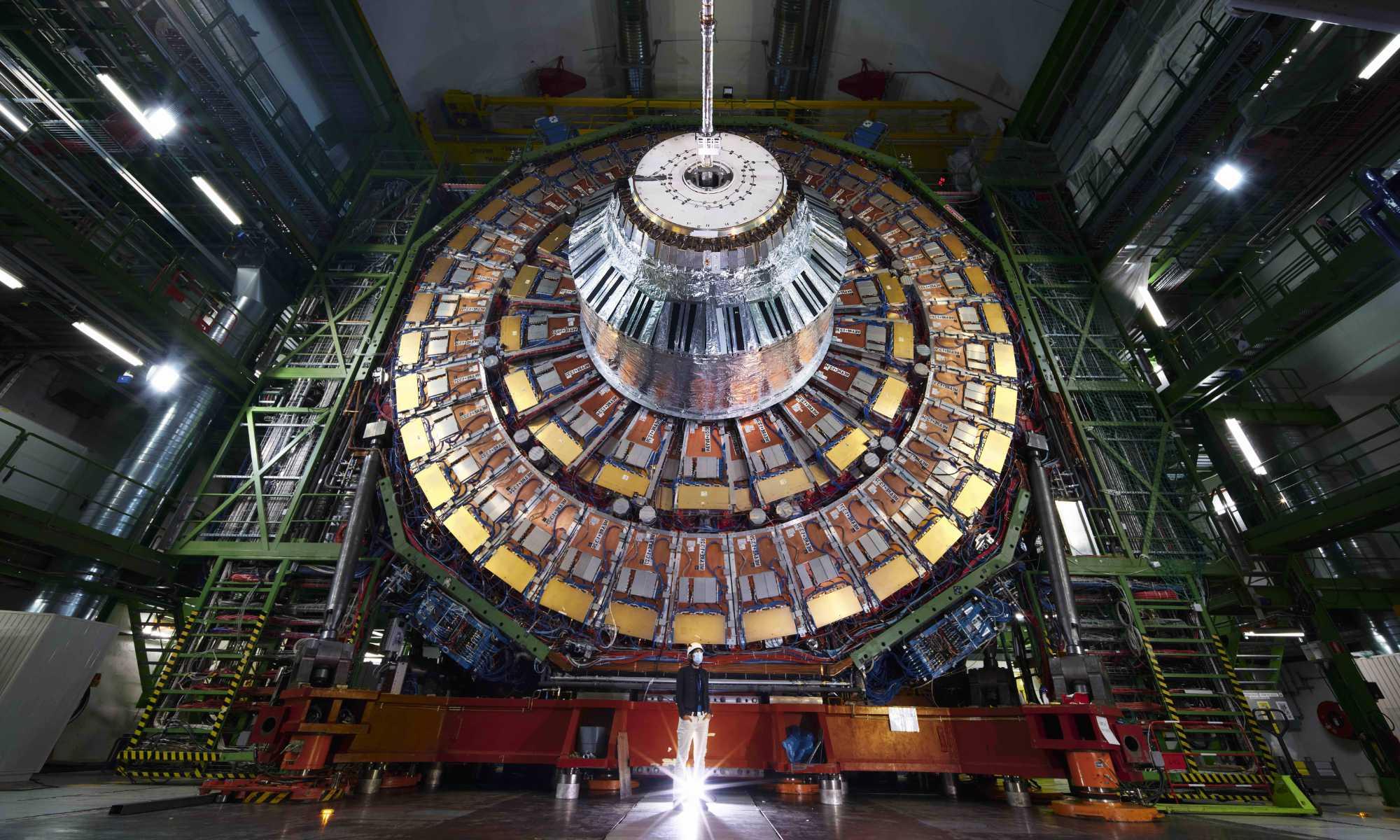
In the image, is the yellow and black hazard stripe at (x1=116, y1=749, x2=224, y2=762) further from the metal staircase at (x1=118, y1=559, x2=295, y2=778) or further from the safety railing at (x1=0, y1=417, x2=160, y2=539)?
the safety railing at (x1=0, y1=417, x2=160, y2=539)

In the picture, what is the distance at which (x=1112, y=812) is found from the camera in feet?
16.7

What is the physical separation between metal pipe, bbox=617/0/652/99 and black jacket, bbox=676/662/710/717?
12.2 metres

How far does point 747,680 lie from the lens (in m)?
6.60

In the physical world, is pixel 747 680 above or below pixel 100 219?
below

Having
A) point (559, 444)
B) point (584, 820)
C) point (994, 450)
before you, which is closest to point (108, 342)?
point (559, 444)

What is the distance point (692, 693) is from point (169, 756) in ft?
18.4

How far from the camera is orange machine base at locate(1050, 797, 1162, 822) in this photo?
5.08 m

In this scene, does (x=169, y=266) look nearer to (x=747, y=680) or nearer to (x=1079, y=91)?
(x=747, y=680)

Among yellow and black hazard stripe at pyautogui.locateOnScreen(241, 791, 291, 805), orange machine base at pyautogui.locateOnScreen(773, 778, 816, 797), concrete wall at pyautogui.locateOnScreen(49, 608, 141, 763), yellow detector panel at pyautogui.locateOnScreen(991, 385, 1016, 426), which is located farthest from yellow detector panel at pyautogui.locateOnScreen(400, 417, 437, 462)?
yellow detector panel at pyautogui.locateOnScreen(991, 385, 1016, 426)

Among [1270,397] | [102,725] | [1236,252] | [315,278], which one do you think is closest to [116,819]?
[102,725]

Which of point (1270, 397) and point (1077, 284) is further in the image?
point (1270, 397)

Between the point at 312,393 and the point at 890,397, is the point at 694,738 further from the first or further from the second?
the point at 312,393

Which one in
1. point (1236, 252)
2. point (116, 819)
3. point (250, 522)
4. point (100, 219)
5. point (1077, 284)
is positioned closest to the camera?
point (116, 819)

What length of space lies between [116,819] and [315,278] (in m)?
8.38
